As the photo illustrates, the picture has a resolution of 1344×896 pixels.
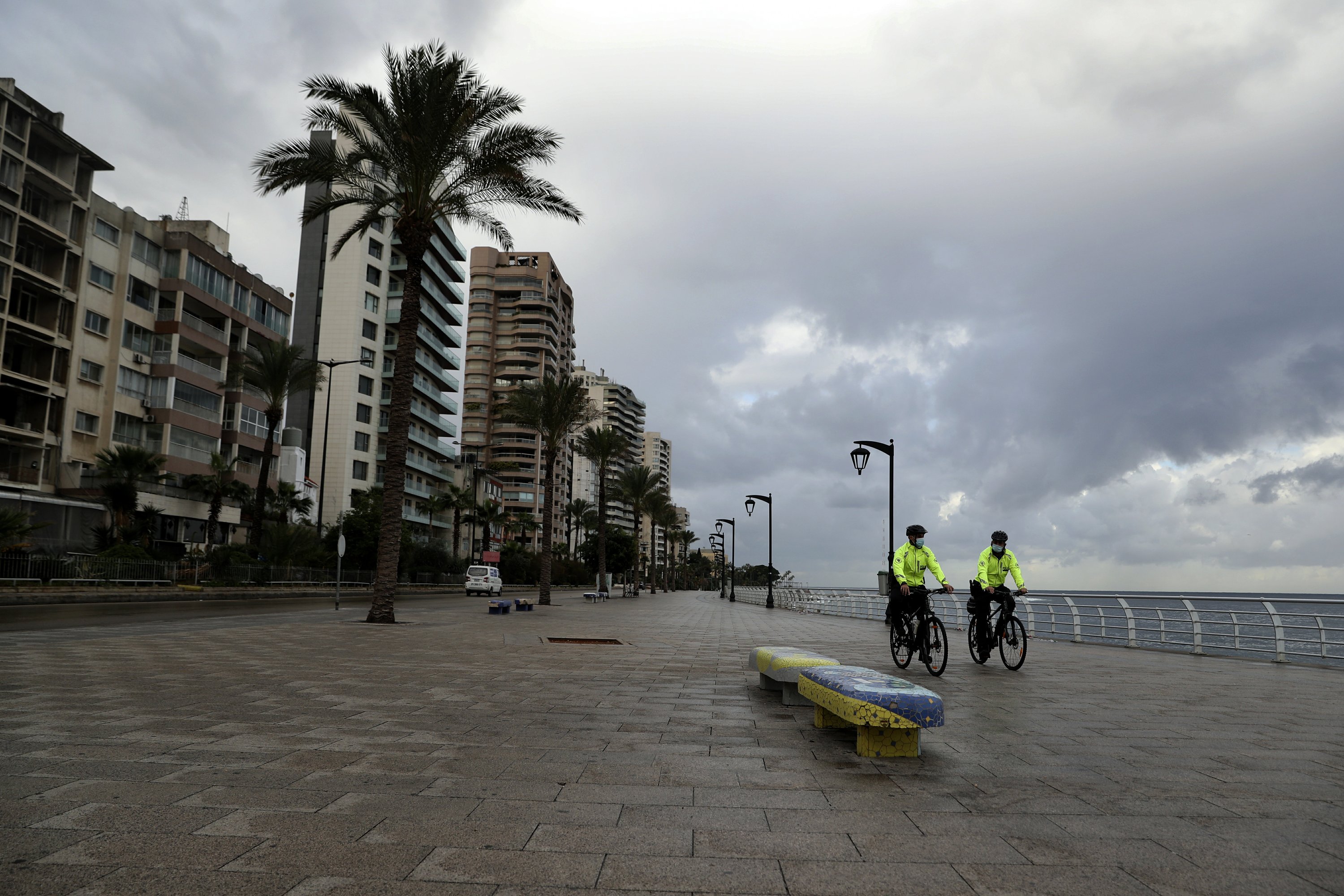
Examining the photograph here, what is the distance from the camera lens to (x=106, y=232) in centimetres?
4756

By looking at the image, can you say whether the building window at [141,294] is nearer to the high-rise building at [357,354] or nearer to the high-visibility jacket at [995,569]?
the high-rise building at [357,354]

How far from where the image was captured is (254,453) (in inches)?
2415

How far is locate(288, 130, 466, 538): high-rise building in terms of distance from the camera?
7419cm

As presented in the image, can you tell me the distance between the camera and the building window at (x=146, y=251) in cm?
4919

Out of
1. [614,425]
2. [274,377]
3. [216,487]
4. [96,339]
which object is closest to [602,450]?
[274,377]

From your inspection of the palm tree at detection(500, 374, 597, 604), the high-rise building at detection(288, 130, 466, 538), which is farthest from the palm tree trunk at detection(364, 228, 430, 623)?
the high-rise building at detection(288, 130, 466, 538)

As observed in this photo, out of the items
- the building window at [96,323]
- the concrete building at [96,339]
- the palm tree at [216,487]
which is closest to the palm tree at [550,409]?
the palm tree at [216,487]

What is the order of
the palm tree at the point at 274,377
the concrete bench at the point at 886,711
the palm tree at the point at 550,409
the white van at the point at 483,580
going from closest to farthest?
the concrete bench at the point at 886,711 → the palm tree at the point at 550,409 → the palm tree at the point at 274,377 → the white van at the point at 483,580

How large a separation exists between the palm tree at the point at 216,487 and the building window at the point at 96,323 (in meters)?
8.63

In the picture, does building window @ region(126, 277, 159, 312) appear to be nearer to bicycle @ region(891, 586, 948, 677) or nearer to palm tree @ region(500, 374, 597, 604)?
palm tree @ region(500, 374, 597, 604)

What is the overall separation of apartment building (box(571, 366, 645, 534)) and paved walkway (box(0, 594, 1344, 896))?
465ft

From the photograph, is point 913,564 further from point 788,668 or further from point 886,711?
point 886,711

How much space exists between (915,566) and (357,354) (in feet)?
237

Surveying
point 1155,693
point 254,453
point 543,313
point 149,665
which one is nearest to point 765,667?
point 1155,693
